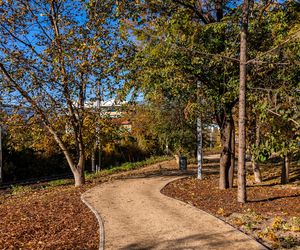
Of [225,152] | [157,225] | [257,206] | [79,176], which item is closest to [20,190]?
[79,176]

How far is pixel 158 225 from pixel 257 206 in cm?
335

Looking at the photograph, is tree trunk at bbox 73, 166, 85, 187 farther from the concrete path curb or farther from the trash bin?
the trash bin

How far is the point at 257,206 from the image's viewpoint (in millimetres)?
9539

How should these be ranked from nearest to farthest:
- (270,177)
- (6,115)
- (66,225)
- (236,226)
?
1. (236,226)
2. (66,225)
3. (6,115)
4. (270,177)

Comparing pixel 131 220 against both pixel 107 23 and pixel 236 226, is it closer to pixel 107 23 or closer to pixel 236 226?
pixel 236 226

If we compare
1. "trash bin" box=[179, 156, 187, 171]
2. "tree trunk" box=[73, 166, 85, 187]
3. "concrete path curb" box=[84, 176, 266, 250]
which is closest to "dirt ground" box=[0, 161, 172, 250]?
"concrete path curb" box=[84, 176, 266, 250]

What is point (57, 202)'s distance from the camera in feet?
34.8

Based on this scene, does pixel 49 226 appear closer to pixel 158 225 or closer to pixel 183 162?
pixel 158 225

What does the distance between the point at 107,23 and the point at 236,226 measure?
885 centimetres

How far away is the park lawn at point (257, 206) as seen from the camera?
6.75m

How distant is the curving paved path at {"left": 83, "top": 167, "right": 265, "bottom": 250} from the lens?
6.36m

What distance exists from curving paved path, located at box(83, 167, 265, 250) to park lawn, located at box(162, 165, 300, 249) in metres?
0.40

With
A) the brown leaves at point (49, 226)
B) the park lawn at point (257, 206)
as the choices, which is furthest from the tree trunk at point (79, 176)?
the park lawn at point (257, 206)

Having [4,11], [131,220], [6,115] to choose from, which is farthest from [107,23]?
[131,220]
